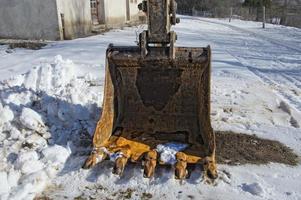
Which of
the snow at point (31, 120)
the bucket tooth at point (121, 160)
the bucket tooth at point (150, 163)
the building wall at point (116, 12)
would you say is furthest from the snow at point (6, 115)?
the building wall at point (116, 12)

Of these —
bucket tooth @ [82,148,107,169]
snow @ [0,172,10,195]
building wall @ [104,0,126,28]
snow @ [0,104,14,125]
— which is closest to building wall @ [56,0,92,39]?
building wall @ [104,0,126,28]

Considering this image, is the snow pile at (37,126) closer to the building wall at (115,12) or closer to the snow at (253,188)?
the snow at (253,188)

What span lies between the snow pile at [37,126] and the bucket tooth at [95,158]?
0.33 meters

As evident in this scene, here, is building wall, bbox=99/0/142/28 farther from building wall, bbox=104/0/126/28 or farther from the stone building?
the stone building

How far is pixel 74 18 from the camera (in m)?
14.0

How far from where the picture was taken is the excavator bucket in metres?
4.11

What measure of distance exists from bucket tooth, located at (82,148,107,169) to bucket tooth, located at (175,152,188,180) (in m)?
0.69

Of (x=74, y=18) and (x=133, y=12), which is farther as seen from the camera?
(x=133, y=12)

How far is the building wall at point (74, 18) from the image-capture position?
13.3 metres

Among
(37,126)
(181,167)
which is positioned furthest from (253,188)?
(37,126)

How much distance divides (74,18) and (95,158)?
35.8 ft

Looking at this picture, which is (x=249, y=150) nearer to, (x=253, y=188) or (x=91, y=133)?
(x=253, y=188)

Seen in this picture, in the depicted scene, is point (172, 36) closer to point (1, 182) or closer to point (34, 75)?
point (1, 182)

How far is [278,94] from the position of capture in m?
6.75
